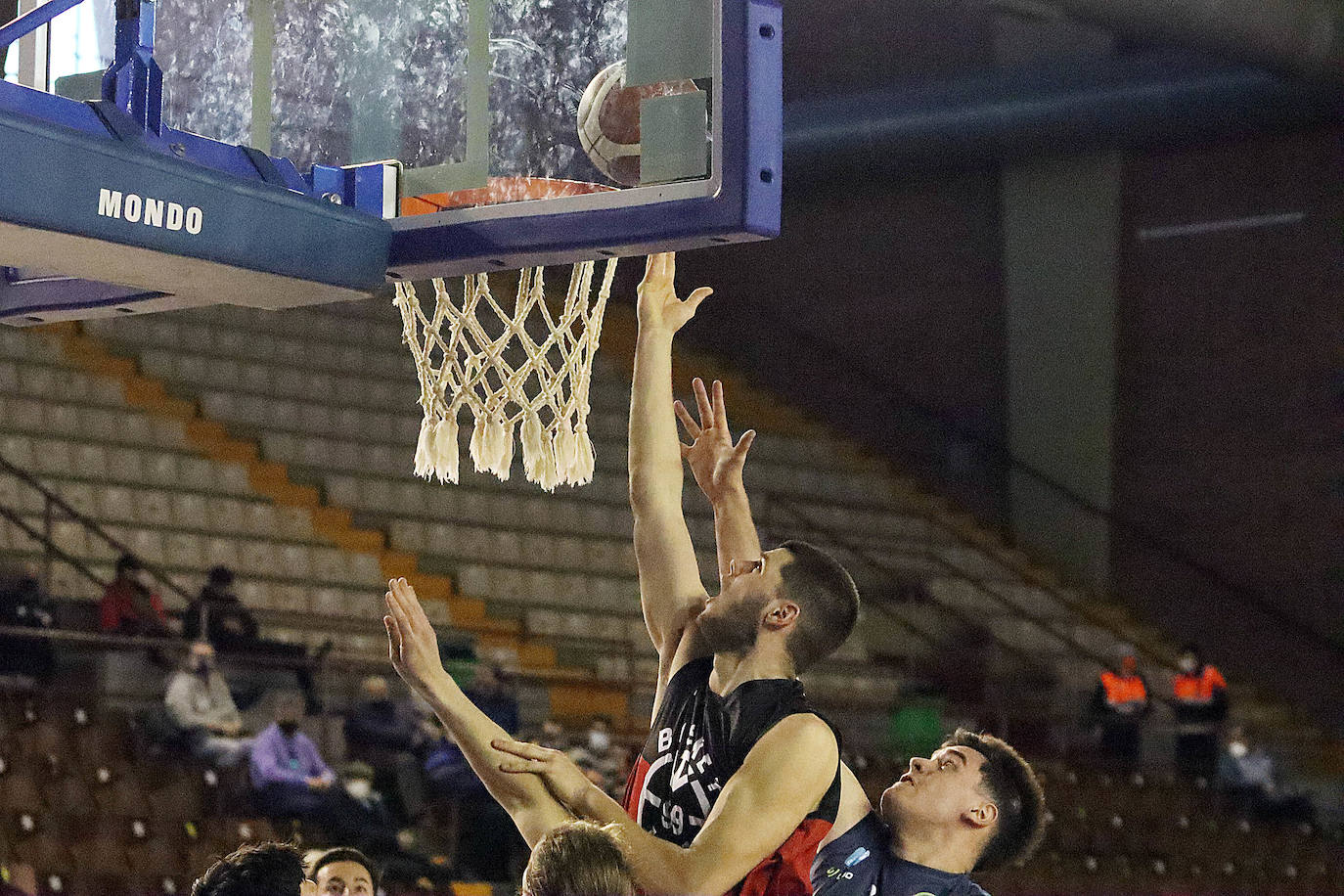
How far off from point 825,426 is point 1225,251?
11.8ft

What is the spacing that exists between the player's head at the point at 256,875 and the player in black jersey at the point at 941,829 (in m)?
1.03

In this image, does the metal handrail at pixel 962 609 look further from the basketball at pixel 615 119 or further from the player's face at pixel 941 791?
the basketball at pixel 615 119

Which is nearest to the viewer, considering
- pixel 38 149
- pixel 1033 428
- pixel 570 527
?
pixel 38 149

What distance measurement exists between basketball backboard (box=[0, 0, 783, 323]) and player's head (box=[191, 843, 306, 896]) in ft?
3.32

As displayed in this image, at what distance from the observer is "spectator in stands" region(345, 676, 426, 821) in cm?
959

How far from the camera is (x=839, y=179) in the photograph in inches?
589

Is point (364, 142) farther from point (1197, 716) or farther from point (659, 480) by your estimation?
point (1197, 716)

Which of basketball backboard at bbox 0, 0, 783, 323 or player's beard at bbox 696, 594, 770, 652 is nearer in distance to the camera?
basketball backboard at bbox 0, 0, 783, 323

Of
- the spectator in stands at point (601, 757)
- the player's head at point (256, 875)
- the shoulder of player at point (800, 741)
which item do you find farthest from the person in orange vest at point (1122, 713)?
the player's head at point (256, 875)

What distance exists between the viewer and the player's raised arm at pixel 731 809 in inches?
137

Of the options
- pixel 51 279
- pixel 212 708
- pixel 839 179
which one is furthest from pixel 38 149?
pixel 839 179

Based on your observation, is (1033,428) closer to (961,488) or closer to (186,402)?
(961,488)

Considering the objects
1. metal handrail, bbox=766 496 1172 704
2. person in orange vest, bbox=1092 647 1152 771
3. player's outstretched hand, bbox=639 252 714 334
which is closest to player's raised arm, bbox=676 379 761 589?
player's outstretched hand, bbox=639 252 714 334

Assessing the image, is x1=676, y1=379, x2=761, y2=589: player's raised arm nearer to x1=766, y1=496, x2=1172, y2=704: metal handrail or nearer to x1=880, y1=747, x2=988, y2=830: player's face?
x1=880, y1=747, x2=988, y2=830: player's face
